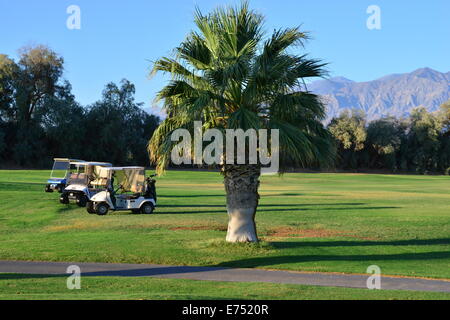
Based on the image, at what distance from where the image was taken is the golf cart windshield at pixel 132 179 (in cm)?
2512

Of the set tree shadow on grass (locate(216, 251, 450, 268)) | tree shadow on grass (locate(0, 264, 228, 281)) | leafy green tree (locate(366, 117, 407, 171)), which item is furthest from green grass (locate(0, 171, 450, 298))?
leafy green tree (locate(366, 117, 407, 171))

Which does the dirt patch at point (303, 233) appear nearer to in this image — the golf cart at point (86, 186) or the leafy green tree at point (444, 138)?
the golf cart at point (86, 186)

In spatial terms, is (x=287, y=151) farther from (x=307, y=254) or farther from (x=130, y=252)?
(x=130, y=252)

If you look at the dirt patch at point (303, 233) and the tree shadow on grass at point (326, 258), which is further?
the dirt patch at point (303, 233)

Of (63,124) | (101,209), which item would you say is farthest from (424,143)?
(101,209)

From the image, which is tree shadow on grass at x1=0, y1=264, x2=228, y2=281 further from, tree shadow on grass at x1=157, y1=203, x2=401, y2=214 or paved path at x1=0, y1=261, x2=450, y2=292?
tree shadow on grass at x1=157, y1=203, x2=401, y2=214

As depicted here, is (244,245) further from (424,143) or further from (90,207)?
(424,143)

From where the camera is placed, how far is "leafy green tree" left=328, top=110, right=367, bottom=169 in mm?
86812

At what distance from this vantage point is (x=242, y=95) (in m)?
15.2

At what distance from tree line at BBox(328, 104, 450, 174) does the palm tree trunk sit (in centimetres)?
7299

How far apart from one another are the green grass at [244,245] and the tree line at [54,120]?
4318 cm

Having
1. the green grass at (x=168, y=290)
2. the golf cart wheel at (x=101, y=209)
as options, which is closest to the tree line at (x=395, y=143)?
the golf cart wheel at (x=101, y=209)

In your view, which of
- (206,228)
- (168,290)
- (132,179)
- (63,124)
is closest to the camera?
(168,290)

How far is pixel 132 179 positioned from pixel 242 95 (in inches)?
458
